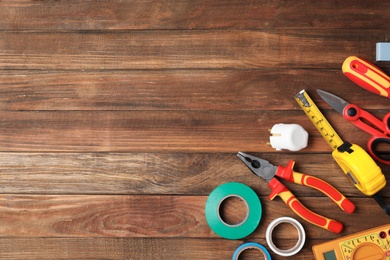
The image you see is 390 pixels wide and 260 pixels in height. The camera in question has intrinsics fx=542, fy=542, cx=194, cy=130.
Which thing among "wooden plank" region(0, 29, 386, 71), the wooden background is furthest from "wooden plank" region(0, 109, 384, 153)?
"wooden plank" region(0, 29, 386, 71)

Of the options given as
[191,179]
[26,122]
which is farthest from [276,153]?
[26,122]

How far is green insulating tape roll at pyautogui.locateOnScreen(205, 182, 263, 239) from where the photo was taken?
120 cm

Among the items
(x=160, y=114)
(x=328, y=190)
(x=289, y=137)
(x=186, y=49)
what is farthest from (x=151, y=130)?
(x=328, y=190)

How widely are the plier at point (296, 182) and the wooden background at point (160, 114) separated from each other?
32 millimetres

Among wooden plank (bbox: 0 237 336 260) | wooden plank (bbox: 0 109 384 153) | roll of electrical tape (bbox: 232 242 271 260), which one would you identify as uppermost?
wooden plank (bbox: 0 109 384 153)

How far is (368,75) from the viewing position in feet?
3.88

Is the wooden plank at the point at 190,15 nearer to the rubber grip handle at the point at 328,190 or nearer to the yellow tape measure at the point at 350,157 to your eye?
the yellow tape measure at the point at 350,157

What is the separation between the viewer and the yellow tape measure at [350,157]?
114 cm

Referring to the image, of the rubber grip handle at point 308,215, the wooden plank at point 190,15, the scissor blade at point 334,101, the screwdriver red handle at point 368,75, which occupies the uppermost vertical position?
the wooden plank at point 190,15

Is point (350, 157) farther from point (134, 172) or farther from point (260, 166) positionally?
point (134, 172)

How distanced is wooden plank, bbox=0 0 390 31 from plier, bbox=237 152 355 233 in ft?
1.08

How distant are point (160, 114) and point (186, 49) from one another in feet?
0.54

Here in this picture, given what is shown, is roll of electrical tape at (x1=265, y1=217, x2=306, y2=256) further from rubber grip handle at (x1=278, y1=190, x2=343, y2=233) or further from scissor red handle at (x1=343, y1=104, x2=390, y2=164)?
scissor red handle at (x1=343, y1=104, x2=390, y2=164)

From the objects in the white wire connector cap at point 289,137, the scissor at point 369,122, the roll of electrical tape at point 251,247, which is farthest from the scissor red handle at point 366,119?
the roll of electrical tape at point 251,247
